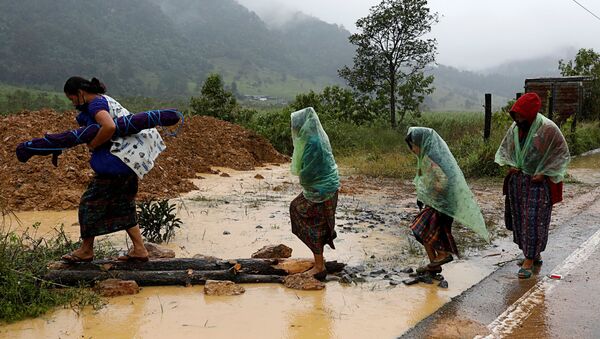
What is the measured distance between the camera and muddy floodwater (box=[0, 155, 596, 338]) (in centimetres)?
377

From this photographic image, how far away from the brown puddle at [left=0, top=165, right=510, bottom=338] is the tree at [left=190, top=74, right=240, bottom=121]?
1316cm

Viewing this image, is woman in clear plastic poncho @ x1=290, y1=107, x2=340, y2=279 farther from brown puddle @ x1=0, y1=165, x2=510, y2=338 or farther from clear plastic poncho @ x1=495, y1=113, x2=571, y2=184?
clear plastic poncho @ x1=495, y1=113, x2=571, y2=184

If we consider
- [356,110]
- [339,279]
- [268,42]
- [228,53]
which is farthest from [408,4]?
[268,42]

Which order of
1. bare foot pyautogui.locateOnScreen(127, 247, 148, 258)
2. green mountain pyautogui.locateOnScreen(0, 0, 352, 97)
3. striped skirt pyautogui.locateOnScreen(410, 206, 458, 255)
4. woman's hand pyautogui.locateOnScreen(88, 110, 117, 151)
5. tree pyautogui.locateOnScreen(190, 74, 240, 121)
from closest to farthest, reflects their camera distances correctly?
woman's hand pyautogui.locateOnScreen(88, 110, 117, 151) < bare foot pyautogui.locateOnScreen(127, 247, 148, 258) < striped skirt pyautogui.locateOnScreen(410, 206, 458, 255) < tree pyautogui.locateOnScreen(190, 74, 240, 121) < green mountain pyautogui.locateOnScreen(0, 0, 352, 97)

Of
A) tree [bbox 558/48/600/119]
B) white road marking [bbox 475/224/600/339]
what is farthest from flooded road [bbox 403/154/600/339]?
tree [bbox 558/48/600/119]

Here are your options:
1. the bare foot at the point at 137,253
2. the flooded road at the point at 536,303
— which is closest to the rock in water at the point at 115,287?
the bare foot at the point at 137,253

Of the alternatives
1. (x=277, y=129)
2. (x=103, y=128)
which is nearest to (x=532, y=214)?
(x=103, y=128)

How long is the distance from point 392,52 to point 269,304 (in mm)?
18245

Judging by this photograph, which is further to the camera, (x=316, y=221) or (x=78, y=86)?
(x=316, y=221)

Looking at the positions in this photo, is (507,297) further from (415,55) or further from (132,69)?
(132,69)

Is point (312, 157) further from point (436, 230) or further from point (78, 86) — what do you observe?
point (78, 86)

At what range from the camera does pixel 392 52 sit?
21.2 metres

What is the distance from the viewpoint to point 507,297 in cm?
449

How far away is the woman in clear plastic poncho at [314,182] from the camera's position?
15.3 feet
